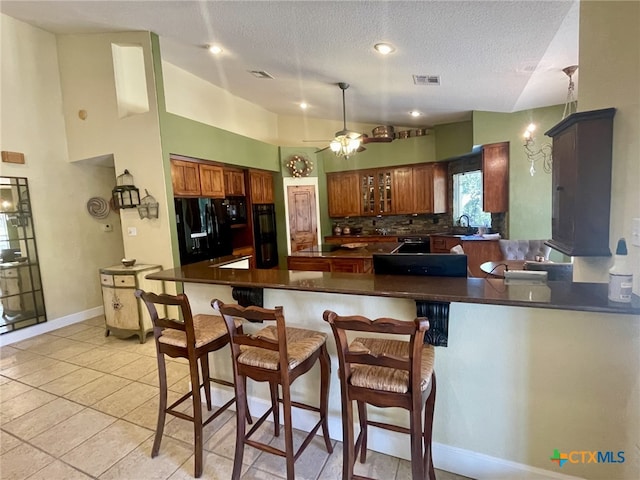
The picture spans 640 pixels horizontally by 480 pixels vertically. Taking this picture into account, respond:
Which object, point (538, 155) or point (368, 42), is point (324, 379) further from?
point (538, 155)

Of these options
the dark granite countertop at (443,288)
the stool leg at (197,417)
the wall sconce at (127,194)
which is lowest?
the stool leg at (197,417)

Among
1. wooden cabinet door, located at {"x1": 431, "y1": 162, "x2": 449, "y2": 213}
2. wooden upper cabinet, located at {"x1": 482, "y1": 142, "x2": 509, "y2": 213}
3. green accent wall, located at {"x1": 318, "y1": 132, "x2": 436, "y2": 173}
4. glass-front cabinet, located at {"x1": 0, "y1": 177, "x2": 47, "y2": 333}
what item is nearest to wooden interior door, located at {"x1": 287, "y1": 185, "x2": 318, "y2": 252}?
green accent wall, located at {"x1": 318, "y1": 132, "x2": 436, "y2": 173}

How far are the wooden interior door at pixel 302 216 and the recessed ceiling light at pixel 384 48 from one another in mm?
3803

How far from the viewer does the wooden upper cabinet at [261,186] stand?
569 cm

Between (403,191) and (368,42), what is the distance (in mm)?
3854

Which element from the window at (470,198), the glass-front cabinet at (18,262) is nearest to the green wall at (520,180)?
the window at (470,198)

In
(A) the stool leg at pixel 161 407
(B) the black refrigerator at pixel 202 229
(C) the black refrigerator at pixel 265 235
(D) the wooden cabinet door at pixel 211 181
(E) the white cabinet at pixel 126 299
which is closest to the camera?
(A) the stool leg at pixel 161 407

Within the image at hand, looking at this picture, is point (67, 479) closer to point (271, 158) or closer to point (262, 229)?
point (262, 229)

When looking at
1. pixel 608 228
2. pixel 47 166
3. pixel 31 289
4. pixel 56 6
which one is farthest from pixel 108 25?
pixel 608 228

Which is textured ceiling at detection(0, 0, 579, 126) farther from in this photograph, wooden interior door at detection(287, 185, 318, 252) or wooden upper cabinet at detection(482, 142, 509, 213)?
wooden interior door at detection(287, 185, 318, 252)

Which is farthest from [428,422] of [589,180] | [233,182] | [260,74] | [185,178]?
[233,182]

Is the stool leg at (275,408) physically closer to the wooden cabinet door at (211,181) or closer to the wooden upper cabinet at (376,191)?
the wooden cabinet door at (211,181)

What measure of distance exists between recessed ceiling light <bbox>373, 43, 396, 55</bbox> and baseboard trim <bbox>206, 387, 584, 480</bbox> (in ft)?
9.93

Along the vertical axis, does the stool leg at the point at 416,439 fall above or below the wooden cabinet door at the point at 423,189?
below
